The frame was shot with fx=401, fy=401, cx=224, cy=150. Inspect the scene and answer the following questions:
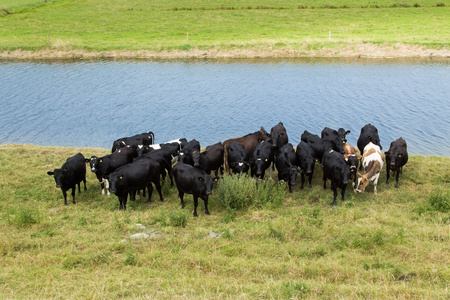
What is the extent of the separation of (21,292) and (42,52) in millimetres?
37395

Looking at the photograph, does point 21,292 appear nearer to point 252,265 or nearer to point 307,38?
point 252,265

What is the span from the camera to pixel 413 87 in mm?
26219

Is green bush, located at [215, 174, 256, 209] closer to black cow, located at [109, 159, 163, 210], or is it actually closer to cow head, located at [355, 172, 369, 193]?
black cow, located at [109, 159, 163, 210]

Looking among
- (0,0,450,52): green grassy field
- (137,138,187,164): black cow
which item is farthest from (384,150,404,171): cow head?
(0,0,450,52): green grassy field

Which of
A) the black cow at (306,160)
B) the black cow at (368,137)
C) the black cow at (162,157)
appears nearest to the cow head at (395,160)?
the black cow at (368,137)

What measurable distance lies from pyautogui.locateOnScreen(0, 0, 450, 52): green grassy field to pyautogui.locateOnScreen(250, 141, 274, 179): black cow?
2556 cm

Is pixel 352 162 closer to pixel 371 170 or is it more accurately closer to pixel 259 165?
pixel 371 170

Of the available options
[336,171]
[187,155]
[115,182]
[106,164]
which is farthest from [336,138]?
[106,164]

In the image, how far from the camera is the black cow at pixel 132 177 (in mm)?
11867

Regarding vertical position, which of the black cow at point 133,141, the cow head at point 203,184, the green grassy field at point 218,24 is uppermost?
the green grassy field at point 218,24

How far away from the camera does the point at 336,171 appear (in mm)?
12352

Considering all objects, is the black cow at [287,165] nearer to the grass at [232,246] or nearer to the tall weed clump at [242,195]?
the grass at [232,246]

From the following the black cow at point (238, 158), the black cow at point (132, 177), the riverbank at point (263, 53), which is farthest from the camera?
the riverbank at point (263, 53)

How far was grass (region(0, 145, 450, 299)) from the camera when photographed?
22.8ft
